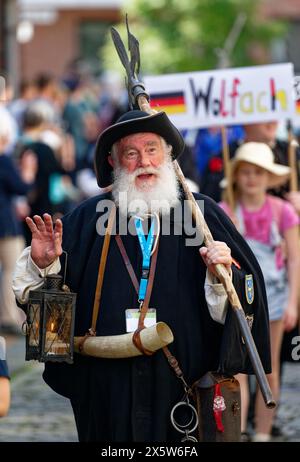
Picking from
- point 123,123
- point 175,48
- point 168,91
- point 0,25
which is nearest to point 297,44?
point 175,48

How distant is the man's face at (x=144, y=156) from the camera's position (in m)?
6.45

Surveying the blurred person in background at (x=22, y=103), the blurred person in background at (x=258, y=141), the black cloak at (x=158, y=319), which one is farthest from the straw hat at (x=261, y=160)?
the blurred person in background at (x=22, y=103)

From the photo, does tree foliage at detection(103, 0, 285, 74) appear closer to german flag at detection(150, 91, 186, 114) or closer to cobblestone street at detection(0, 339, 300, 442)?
cobblestone street at detection(0, 339, 300, 442)

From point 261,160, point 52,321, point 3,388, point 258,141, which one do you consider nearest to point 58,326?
point 52,321

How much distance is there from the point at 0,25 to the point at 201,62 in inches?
203

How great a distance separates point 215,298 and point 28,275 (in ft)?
2.71

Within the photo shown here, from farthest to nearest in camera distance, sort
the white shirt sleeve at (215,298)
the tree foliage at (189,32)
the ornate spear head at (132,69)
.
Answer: the tree foliage at (189,32) → the ornate spear head at (132,69) → the white shirt sleeve at (215,298)

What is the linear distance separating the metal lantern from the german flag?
3.57 metres

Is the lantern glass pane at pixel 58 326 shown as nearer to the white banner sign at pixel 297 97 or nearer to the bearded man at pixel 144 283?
the bearded man at pixel 144 283

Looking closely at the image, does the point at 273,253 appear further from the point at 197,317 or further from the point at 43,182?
the point at 43,182

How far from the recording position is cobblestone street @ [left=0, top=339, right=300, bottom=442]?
30.3 feet

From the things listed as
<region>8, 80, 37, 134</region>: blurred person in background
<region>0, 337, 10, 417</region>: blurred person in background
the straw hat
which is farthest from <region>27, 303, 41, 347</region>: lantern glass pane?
<region>8, 80, 37, 134</region>: blurred person in background

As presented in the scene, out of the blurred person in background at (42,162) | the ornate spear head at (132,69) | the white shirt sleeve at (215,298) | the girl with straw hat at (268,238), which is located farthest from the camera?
the blurred person in background at (42,162)

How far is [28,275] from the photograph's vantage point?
6.32 metres
